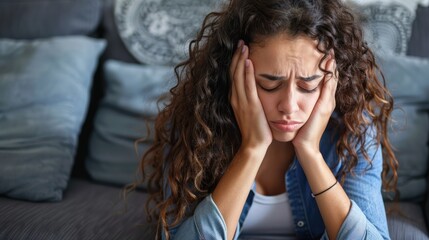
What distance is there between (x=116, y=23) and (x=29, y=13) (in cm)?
31

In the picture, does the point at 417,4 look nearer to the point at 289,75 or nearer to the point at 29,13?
the point at 289,75

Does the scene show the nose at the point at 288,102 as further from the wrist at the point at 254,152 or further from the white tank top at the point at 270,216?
the white tank top at the point at 270,216

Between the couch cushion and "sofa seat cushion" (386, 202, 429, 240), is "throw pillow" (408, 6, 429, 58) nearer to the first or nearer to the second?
"sofa seat cushion" (386, 202, 429, 240)

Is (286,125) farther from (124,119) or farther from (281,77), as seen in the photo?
(124,119)

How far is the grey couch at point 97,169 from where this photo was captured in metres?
1.43

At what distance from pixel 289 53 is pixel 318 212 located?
0.43 meters

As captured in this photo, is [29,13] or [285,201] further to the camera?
[29,13]

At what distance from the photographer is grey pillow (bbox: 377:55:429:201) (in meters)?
1.59

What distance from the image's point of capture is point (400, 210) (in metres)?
1.54

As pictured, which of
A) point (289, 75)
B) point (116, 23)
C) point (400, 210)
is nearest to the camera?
point (289, 75)

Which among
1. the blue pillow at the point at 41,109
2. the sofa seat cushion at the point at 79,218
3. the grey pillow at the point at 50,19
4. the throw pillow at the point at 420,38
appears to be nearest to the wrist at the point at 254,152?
the sofa seat cushion at the point at 79,218

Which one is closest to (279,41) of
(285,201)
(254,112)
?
(254,112)

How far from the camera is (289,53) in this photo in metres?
1.17

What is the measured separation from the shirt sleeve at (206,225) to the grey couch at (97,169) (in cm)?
21
